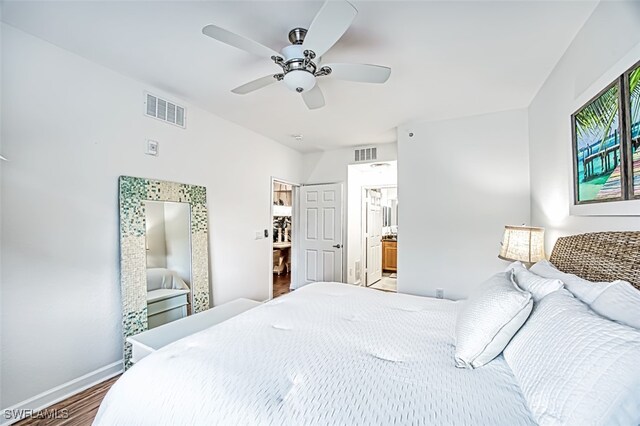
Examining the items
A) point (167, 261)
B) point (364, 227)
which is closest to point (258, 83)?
point (167, 261)

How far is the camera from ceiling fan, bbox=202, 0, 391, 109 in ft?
4.58

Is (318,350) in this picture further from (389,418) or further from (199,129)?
(199,129)

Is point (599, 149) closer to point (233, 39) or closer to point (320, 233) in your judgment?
point (233, 39)

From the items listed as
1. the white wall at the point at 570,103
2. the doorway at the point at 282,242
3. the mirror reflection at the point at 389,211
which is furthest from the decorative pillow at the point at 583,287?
the mirror reflection at the point at 389,211

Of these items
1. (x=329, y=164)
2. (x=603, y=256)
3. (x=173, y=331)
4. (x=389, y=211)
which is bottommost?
(x=173, y=331)

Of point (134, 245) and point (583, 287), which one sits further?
point (134, 245)

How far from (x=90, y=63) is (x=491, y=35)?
2943mm

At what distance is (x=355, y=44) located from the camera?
76.7 inches

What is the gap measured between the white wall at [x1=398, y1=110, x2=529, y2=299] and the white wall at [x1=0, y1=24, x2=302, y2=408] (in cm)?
277

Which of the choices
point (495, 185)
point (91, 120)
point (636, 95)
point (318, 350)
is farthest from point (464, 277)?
point (91, 120)

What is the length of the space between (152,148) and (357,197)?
330cm

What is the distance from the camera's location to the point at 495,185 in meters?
3.17

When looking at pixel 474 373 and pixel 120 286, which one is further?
pixel 120 286

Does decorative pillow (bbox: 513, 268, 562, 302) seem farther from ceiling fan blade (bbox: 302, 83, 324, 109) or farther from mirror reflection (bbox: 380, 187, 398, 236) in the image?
mirror reflection (bbox: 380, 187, 398, 236)
